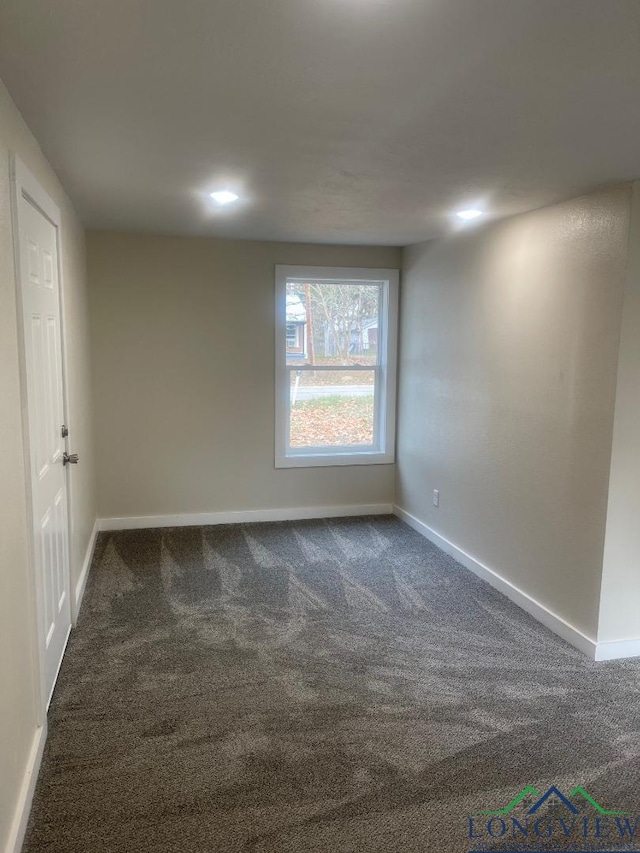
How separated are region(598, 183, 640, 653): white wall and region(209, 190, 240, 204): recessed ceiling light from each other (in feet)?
6.29

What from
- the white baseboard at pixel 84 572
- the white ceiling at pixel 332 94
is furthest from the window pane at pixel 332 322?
the white baseboard at pixel 84 572

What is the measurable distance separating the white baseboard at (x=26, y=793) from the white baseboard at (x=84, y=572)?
103 centimetres

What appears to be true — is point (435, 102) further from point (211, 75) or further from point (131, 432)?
point (131, 432)

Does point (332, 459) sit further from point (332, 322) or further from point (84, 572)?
point (84, 572)

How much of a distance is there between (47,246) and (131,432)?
7.35ft

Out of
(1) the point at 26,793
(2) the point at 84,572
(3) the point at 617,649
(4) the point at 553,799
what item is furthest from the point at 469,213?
(1) the point at 26,793

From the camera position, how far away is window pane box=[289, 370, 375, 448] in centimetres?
512

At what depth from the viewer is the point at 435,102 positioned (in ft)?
6.17

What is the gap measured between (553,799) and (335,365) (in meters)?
3.61

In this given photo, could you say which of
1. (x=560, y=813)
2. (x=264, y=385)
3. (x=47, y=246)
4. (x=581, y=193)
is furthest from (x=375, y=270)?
(x=560, y=813)

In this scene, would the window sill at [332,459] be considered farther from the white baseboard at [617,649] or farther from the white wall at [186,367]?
the white baseboard at [617,649]

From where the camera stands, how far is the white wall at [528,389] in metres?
2.94
